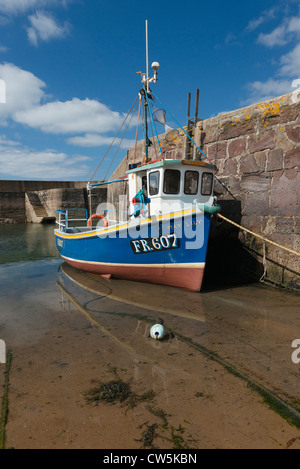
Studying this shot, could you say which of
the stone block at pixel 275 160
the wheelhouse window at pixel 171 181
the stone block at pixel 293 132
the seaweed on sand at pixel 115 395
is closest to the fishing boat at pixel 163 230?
the wheelhouse window at pixel 171 181

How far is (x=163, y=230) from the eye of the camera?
5.30 m

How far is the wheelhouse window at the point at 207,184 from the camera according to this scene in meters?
6.08

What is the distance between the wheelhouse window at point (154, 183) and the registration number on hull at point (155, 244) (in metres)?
1.07

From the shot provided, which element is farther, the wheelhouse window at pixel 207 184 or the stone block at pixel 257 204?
the wheelhouse window at pixel 207 184

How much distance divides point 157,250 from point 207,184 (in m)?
1.99

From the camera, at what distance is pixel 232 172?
6797mm

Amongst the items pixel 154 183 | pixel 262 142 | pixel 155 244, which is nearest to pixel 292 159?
pixel 262 142

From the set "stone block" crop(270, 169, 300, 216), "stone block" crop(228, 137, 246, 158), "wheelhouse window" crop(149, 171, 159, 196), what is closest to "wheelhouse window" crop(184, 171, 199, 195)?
"wheelhouse window" crop(149, 171, 159, 196)

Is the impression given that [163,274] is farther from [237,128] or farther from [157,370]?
[237,128]

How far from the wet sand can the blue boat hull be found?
2.14 feet

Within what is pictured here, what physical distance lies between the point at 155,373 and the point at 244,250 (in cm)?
442

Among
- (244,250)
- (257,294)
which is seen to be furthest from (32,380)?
(244,250)

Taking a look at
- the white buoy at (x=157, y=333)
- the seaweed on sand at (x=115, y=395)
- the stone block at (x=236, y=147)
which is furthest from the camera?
the stone block at (x=236, y=147)

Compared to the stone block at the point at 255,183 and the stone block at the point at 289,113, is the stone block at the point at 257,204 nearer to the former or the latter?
the stone block at the point at 255,183
